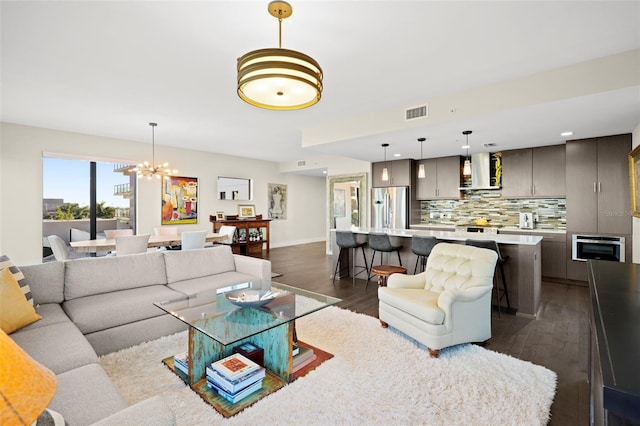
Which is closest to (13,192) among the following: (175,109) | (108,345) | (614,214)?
(175,109)

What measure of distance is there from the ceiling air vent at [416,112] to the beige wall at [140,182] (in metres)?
5.45

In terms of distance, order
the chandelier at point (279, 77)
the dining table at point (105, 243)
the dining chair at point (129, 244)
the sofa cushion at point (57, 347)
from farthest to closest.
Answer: the dining table at point (105, 243) < the dining chair at point (129, 244) < the chandelier at point (279, 77) < the sofa cushion at point (57, 347)

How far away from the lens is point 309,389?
2.08 metres

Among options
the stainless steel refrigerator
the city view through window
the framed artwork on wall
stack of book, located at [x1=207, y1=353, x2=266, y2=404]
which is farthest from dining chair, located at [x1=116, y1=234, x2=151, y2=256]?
the framed artwork on wall

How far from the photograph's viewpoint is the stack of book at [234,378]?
76.0 inches

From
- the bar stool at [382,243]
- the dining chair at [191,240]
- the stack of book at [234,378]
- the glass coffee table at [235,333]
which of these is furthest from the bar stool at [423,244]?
the dining chair at [191,240]

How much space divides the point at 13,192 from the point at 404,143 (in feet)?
21.6

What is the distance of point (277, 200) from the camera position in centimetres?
971

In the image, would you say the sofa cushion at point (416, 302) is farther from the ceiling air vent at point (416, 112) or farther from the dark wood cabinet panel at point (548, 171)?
the dark wood cabinet panel at point (548, 171)

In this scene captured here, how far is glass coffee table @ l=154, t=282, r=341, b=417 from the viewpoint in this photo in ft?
6.39

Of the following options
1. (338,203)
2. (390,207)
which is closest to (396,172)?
(390,207)

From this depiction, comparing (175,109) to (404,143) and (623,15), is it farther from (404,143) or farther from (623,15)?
(623,15)

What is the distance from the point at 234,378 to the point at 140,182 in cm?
607

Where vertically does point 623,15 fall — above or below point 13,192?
above
